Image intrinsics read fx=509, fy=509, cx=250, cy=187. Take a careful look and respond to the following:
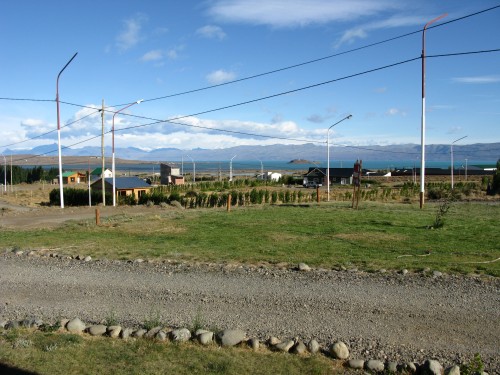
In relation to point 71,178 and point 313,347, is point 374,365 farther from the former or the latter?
point 71,178

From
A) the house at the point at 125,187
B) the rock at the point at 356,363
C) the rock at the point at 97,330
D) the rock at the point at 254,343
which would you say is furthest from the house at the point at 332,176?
the rock at the point at 356,363

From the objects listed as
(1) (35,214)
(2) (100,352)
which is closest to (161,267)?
(2) (100,352)

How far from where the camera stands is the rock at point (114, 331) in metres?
7.18

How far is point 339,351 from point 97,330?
11.3 feet

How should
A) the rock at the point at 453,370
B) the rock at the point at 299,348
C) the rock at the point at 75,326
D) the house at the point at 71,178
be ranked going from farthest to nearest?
1. the house at the point at 71,178
2. the rock at the point at 75,326
3. the rock at the point at 299,348
4. the rock at the point at 453,370

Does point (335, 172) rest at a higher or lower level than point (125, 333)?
higher

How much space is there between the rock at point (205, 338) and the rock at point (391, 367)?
231 cm

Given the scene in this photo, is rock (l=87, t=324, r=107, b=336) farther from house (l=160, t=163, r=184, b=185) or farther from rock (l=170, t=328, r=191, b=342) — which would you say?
house (l=160, t=163, r=184, b=185)

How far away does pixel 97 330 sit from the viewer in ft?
24.0

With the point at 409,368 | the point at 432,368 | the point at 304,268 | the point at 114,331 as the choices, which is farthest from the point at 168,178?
the point at 432,368

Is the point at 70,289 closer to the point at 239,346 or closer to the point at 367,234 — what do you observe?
the point at 239,346

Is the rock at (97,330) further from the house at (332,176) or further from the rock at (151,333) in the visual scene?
the house at (332,176)

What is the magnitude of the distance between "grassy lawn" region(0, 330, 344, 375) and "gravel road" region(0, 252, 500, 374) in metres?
0.73

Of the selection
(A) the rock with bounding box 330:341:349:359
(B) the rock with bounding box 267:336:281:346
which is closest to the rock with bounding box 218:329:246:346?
(B) the rock with bounding box 267:336:281:346
